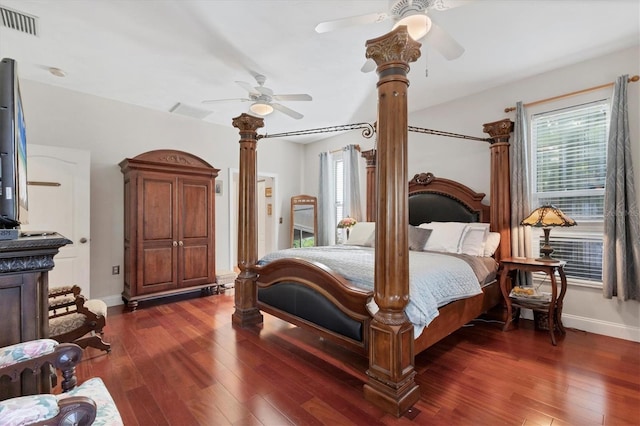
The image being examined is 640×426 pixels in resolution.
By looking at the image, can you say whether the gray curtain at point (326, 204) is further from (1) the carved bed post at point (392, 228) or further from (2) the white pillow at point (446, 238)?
(1) the carved bed post at point (392, 228)

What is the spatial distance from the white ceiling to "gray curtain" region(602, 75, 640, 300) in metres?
0.73

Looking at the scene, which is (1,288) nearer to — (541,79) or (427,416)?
(427,416)

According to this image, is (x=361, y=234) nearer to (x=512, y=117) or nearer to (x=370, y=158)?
(x=370, y=158)

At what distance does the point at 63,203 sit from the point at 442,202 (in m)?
4.68

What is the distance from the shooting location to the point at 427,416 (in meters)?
1.77

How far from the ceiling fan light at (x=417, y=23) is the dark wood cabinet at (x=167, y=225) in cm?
336

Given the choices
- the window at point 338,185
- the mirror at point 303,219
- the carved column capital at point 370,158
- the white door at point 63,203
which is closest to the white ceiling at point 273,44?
the white door at point 63,203

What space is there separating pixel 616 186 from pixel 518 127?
1.08 meters

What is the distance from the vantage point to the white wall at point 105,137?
356 centimetres

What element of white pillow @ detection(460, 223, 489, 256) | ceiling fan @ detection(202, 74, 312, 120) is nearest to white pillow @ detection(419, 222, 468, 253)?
white pillow @ detection(460, 223, 489, 256)

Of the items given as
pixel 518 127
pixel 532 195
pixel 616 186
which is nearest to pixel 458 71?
pixel 518 127

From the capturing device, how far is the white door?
3.25 m

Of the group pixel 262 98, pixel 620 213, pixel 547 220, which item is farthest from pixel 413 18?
pixel 620 213

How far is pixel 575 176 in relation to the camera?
10.3ft
